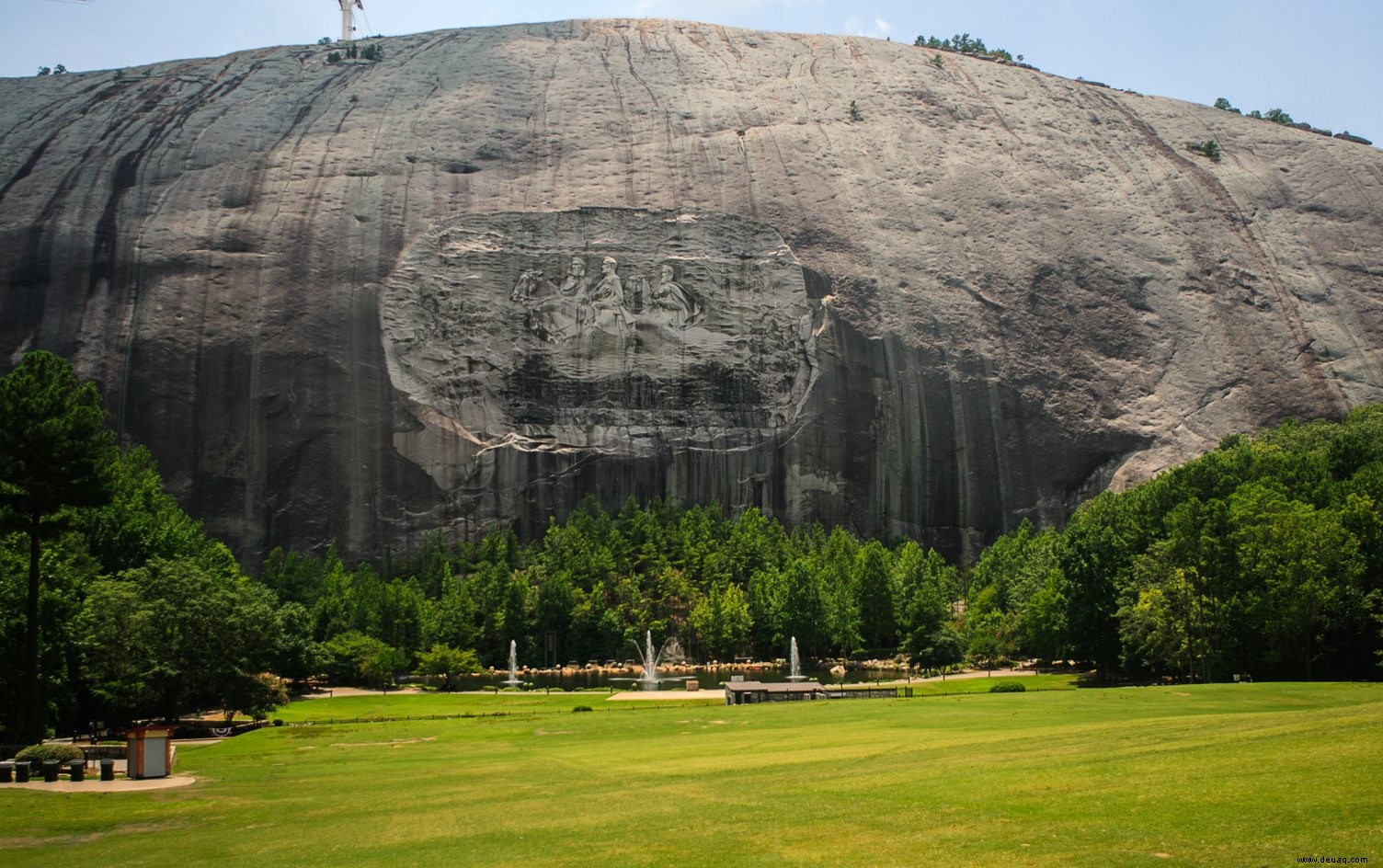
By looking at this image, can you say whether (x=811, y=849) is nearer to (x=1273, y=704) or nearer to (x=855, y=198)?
(x=1273, y=704)

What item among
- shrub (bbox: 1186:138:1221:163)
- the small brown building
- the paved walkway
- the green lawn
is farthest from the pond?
shrub (bbox: 1186:138:1221:163)

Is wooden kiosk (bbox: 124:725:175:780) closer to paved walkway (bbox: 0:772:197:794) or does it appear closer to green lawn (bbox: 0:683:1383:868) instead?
paved walkway (bbox: 0:772:197:794)

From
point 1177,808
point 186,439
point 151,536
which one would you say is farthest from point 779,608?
point 1177,808

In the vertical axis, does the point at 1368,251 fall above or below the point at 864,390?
above

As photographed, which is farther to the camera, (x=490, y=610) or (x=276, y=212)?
(x=276, y=212)

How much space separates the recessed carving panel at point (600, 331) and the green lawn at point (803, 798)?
6047 cm

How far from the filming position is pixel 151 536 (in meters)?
46.6

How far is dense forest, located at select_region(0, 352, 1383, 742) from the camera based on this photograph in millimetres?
34031

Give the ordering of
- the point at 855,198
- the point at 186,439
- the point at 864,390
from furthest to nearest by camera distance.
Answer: the point at 855,198 → the point at 864,390 → the point at 186,439

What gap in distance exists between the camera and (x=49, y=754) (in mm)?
23281

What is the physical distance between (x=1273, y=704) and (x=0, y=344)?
8542cm

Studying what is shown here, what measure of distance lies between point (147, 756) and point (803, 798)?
13.0 meters

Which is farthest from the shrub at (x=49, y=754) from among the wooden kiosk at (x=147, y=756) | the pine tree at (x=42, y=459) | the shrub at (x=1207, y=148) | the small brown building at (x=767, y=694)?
the shrub at (x=1207, y=148)

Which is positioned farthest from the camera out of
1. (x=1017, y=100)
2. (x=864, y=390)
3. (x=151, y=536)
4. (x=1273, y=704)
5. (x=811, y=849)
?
(x=1017, y=100)
